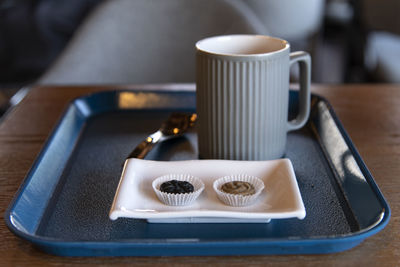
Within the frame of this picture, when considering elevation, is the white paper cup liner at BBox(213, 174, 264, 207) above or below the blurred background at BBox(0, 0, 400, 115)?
above

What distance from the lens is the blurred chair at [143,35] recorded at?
2.72 feet

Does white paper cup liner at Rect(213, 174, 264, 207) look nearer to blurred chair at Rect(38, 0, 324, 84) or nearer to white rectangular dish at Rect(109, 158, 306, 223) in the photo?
white rectangular dish at Rect(109, 158, 306, 223)

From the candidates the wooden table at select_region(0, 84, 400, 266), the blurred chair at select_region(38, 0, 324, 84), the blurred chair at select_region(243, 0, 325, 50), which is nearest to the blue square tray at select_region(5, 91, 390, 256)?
the wooden table at select_region(0, 84, 400, 266)

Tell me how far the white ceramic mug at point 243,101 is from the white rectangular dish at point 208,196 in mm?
31

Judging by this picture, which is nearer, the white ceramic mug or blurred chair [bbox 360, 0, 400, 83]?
the white ceramic mug

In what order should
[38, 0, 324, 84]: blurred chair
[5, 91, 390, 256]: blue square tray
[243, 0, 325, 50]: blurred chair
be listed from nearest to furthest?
[5, 91, 390, 256]: blue square tray
[38, 0, 324, 84]: blurred chair
[243, 0, 325, 50]: blurred chair

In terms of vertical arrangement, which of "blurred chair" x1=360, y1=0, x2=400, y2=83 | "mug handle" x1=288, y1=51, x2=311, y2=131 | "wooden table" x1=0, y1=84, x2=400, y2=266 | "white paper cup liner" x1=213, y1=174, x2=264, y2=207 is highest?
"mug handle" x1=288, y1=51, x2=311, y2=131

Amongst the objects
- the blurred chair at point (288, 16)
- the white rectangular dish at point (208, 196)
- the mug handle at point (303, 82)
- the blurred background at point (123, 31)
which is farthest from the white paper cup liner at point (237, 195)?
the blurred chair at point (288, 16)

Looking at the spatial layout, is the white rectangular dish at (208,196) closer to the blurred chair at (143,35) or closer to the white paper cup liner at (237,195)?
the white paper cup liner at (237,195)

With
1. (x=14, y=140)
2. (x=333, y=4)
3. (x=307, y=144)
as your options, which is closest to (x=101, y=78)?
(x=14, y=140)

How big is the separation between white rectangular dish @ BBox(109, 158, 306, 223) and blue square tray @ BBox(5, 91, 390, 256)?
1 centimetres

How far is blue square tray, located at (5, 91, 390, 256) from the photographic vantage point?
316 millimetres

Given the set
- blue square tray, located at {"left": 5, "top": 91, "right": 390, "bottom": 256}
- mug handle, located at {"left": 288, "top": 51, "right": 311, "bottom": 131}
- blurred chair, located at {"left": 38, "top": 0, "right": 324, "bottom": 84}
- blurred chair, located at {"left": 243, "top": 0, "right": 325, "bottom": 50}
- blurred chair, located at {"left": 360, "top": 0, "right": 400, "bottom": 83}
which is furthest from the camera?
blurred chair, located at {"left": 243, "top": 0, "right": 325, "bottom": 50}

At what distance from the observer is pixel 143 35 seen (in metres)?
0.84
